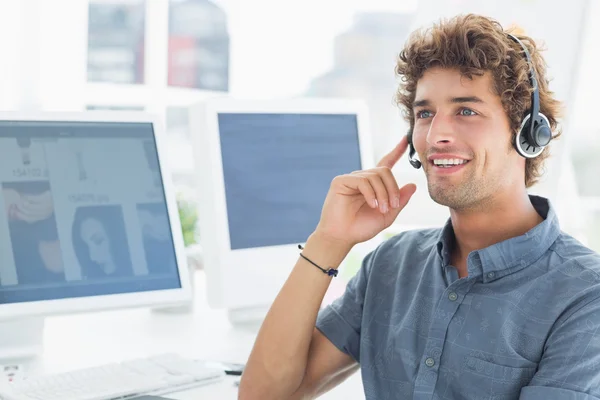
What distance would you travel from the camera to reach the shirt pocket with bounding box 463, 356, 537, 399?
1168 millimetres

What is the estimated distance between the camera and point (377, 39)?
19.1 ft

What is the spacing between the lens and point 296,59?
5.46 m

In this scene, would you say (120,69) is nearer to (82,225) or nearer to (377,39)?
(377,39)

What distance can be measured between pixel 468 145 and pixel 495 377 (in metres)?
0.36

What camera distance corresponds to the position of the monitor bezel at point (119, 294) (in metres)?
1.43

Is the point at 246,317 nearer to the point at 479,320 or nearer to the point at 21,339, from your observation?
the point at 21,339

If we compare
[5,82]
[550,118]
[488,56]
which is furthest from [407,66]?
[5,82]

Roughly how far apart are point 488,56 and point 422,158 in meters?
0.20

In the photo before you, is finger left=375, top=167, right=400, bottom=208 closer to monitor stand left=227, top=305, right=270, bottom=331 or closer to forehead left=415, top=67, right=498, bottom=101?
forehead left=415, top=67, right=498, bottom=101

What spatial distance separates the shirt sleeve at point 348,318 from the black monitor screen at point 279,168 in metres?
0.33

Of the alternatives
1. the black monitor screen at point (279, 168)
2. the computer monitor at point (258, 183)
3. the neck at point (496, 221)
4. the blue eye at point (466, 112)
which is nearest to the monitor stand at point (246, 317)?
the computer monitor at point (258, 183)

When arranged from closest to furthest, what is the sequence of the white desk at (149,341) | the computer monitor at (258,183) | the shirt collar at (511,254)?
1. the shirt collar at (511,254)
2. the white desk at (149,341)
3. the computer monitor at (258,183)

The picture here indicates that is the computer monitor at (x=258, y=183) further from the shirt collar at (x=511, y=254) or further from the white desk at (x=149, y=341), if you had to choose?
the shirt collar at (x=511, y=254)

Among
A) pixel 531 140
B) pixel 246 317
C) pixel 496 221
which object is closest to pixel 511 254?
pixel 496 221
